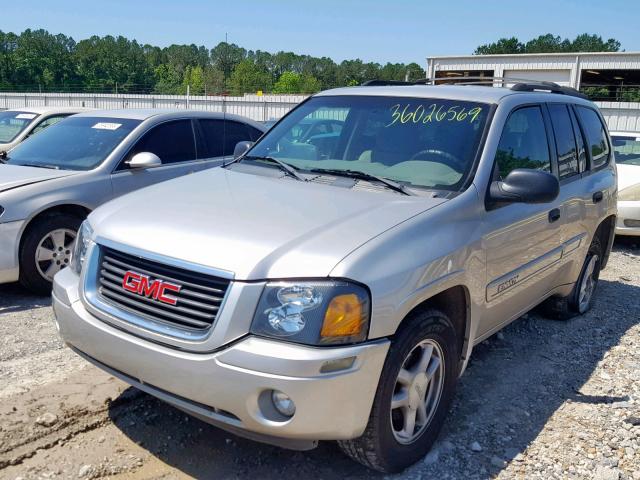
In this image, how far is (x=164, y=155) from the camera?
6.32m

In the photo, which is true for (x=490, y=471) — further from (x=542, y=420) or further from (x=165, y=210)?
(x=165, y=210)

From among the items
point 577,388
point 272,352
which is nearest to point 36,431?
point 272,352

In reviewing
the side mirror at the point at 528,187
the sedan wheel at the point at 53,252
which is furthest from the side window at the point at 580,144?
the sedan wheel at the point at 53,252

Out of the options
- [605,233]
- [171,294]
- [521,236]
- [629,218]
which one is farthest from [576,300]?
[171,294]

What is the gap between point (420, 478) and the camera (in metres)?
2.93

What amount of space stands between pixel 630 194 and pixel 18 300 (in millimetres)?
7530

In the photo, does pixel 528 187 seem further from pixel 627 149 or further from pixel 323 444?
pixel 627 149

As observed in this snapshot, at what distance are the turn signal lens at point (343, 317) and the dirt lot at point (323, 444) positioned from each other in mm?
916

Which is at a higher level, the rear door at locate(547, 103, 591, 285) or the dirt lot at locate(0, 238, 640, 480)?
the rear door at locate(547, 103, 591, 285)

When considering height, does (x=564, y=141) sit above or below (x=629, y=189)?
above

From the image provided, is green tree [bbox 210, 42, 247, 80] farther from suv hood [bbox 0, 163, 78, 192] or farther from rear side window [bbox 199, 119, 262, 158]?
suv hood [bbox 0, 163, 78, 192]

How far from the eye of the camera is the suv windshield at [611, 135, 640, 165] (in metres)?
9.44

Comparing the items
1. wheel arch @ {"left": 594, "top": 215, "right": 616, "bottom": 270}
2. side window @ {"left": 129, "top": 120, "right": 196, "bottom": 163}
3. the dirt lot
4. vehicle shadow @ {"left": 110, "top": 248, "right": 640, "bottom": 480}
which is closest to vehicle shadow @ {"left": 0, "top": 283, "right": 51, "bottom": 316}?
the dirt lot

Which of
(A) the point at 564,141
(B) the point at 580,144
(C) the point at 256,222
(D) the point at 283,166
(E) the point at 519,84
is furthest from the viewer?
(B) the point at 580,144
